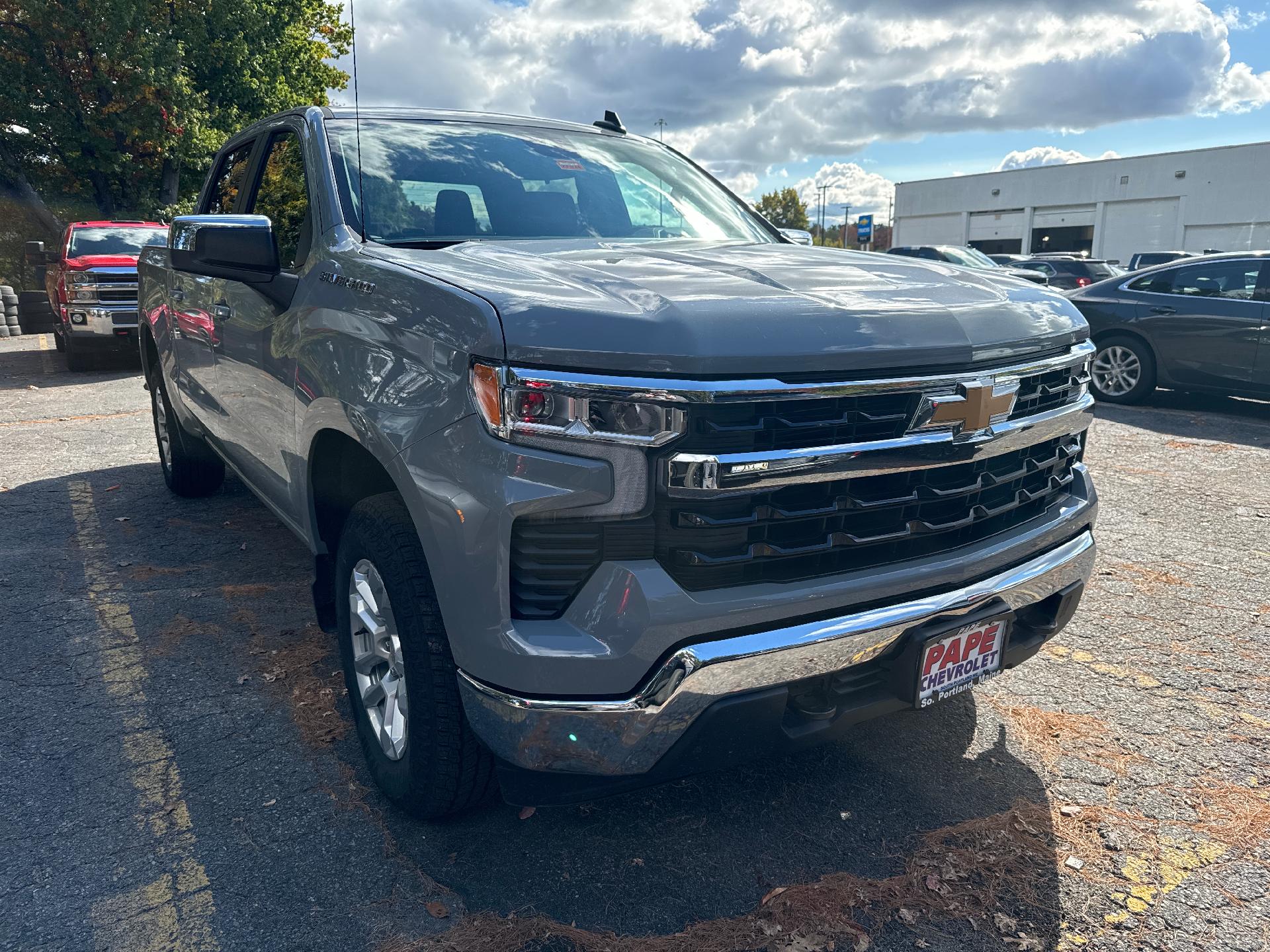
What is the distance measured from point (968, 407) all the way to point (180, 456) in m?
4.83

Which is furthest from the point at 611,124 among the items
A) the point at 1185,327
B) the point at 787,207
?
the point at 787,207

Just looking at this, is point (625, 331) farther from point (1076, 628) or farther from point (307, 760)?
point (1076, 628)

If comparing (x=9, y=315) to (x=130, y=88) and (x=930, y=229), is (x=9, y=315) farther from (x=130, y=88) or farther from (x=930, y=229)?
(x=930, y=229)

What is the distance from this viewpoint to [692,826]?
8.70ft

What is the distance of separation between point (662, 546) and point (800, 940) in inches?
39.2

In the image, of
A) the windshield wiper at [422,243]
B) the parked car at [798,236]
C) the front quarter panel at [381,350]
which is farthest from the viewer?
the parked car at [798,236]

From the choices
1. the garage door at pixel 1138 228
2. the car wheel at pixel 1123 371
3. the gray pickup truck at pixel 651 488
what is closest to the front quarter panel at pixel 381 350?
the gray pickup truck at pixel 651 488

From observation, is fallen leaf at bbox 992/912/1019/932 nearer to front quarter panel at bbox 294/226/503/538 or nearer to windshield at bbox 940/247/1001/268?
front quarter panel at bbox 294/226/503/538

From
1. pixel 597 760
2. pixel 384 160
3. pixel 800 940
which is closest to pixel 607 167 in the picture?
pixel 384 160

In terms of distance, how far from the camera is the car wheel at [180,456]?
217 inches

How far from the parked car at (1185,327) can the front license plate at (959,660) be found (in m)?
7.51

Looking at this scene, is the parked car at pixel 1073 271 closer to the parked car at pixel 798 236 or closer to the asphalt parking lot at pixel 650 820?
the parked car at pixel 798 236

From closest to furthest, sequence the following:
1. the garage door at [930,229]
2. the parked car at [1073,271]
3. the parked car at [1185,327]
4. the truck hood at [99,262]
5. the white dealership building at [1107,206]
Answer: the parked car at [1185,327] < the truck hood at [99,262] < the parked car at [1073,271] < the white dealership building at [1107,206] < the garage door at [930,229]

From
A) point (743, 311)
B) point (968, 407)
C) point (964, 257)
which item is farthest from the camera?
point (964, 257)
